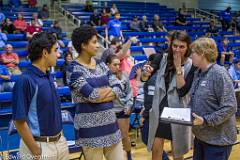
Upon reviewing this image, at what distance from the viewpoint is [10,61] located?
7.31m

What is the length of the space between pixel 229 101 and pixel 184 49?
61cm

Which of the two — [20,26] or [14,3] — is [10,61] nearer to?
[20,26]

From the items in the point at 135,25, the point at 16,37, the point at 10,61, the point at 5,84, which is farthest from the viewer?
the point at 135,25

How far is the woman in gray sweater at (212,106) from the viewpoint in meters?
2.31

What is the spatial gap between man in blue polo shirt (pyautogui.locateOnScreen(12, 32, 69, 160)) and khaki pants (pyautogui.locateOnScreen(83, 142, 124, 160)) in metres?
0.21

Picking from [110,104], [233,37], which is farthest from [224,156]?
[233,37]

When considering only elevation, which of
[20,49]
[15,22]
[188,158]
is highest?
[15,22]

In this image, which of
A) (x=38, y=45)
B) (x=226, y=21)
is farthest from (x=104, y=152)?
(x=226, y=21)

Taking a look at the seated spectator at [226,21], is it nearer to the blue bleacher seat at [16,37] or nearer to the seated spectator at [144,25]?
the seated spectator at [144,25]

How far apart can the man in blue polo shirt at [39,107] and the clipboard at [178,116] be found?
711 mm

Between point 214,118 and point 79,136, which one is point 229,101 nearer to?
point 214,118

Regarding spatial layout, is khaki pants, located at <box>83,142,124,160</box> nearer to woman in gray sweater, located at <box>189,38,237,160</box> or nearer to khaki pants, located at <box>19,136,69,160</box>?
khaki pants, located at <box>19,136,69,160</box>

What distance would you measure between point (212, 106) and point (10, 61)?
572cm

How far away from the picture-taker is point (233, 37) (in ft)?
44.0
